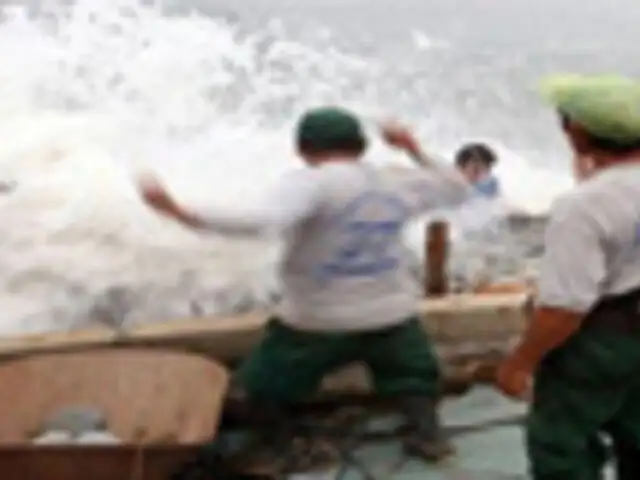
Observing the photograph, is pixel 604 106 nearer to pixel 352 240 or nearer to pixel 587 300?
pixel 587 300

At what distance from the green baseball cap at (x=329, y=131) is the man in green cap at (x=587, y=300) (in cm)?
44

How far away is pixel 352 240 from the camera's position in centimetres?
213

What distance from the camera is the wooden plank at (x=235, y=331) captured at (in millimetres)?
2365

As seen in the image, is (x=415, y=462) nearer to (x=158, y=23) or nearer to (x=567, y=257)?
(x=567, y=257)

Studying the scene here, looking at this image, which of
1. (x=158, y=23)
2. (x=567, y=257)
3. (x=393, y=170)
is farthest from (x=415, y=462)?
(x=158, y=23)

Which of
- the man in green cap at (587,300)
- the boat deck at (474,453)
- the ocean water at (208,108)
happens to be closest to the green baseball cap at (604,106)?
the man in green cap at (587,300)

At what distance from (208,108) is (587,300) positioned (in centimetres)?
158

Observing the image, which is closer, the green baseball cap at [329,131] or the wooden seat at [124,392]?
the wooden seat at [124,392]

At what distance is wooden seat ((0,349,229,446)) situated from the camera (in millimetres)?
1998

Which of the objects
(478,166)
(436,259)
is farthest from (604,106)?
(478,166)

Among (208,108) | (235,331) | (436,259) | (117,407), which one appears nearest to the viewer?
(117,407)

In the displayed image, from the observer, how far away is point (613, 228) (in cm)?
169

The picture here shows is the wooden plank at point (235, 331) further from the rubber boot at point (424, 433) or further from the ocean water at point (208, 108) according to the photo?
the rubber boot at point (424, 433)

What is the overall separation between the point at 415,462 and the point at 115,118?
1.18 m
